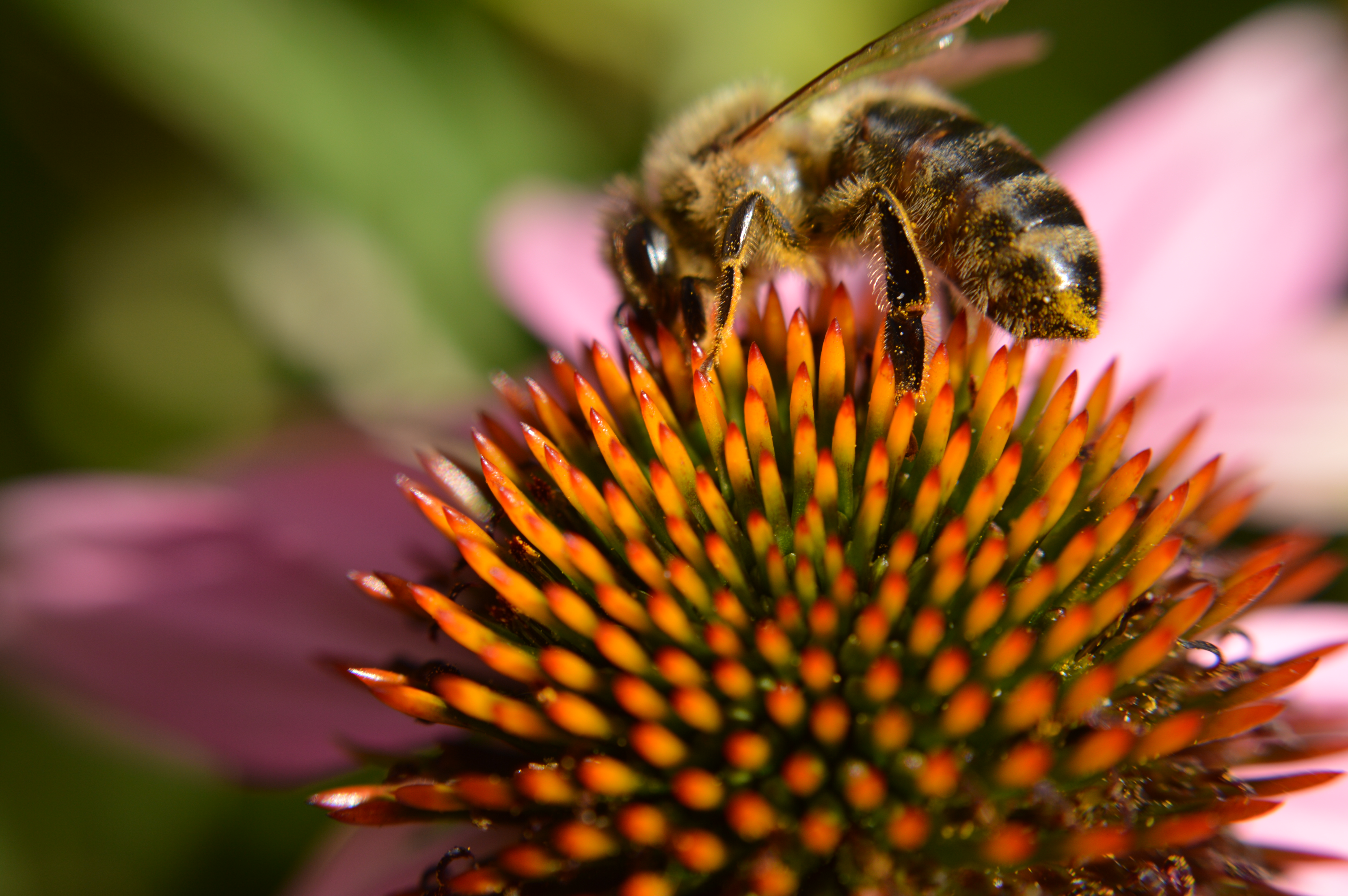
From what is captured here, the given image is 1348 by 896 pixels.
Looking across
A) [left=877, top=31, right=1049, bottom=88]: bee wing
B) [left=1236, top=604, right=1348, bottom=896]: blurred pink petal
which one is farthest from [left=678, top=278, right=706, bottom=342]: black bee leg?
[left=1236, top=604, right=1348, bottom=896]: blurred pink petal

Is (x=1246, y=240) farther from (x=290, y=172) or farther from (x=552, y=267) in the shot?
(x=290, y=172)

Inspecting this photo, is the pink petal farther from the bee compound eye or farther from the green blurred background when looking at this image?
the green blurred background

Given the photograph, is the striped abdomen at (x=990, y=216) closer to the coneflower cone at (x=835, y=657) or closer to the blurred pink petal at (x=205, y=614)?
the coneflower cone at (x=835, y=657)

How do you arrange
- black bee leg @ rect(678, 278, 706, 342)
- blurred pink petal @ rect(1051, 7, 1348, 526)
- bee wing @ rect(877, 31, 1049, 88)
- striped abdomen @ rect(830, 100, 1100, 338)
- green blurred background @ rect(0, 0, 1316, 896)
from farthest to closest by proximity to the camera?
green blurred background @ rect(0, 0, 1316, 896), blurred pink petal @ rect(1051, 7, 1348, 526), bee wing @ rect(877, 31, 1049, 88), black bee leg @ rect(678, 278, 706, 342), striped abdomen @ rect(830, 100, 1100, 338)

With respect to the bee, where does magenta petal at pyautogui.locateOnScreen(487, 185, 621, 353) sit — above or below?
above

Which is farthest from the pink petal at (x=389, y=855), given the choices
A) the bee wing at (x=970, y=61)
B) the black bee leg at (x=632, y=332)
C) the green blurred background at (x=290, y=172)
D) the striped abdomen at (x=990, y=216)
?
the bee wing at (x=970, y=61)

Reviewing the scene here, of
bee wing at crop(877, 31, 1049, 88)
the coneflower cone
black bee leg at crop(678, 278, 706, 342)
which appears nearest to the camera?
the coneflower cone

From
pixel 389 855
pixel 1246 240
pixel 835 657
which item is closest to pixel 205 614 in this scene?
pixel 389 855

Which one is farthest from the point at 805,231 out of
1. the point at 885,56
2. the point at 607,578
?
the point at 607,578

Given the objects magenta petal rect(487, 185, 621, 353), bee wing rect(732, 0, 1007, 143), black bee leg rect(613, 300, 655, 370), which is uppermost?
magenta petal rect(487, 185, 621, 353)
